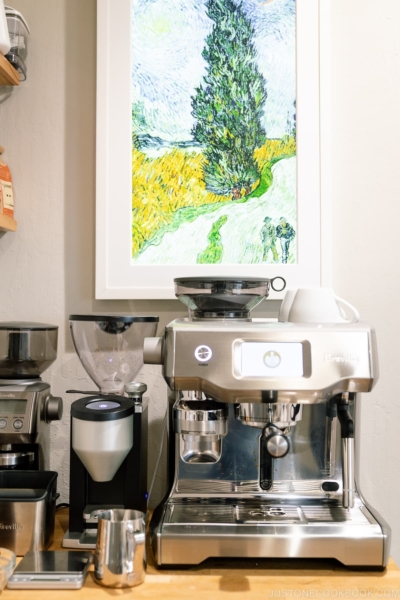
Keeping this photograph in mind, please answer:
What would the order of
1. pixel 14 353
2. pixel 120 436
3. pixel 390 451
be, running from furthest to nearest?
pixel 390 451
pixel 14 353
pixel 120 436

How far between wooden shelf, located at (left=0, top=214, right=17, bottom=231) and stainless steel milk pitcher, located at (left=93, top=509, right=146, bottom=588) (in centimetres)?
71

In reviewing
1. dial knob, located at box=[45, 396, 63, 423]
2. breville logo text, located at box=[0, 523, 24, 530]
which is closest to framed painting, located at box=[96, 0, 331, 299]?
dial knob, located at box=[45, 396, 63, 423]

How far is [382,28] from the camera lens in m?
1.42

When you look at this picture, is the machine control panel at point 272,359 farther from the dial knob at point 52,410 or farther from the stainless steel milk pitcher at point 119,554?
the dial knob at point 52,410

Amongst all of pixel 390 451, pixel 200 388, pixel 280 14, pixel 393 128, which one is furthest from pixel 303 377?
pixel 280 14

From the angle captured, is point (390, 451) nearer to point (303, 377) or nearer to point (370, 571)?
point (370, 571)

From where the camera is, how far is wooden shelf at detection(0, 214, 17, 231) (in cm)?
131

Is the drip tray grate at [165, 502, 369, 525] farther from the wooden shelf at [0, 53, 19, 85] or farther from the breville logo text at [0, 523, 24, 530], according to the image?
the wooden shelf at [0, 53, 19, 85]

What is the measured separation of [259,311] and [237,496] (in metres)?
0.48

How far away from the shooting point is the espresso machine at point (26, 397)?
1138 millimetres

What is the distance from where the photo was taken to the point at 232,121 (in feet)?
4.58

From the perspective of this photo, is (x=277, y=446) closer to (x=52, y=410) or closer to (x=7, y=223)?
(x=52, y=410)

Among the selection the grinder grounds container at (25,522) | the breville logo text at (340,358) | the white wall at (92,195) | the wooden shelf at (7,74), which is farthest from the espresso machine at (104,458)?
the wooden shelf at (7,74)

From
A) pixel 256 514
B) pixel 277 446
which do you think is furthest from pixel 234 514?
pixel 277 446
